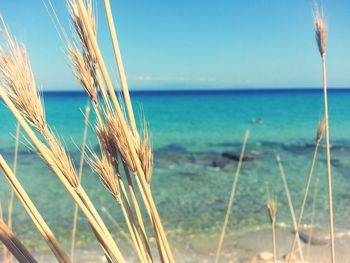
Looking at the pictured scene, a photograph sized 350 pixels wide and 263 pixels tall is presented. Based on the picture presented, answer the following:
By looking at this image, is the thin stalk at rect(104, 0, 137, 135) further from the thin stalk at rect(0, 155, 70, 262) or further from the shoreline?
the shoreline

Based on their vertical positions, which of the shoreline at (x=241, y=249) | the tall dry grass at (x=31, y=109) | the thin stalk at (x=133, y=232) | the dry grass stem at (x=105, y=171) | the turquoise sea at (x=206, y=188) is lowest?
the turquoise sea at (x=206, y=188)

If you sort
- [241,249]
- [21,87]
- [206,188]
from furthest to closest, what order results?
[206,188] → [241,249] → [21,87]

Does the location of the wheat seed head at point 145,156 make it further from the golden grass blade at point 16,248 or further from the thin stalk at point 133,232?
the golden grass blade at point 16,248

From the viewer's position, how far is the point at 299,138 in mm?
13938

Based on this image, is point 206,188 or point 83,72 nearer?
point 83,72

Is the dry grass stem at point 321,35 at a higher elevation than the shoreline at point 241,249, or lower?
higher

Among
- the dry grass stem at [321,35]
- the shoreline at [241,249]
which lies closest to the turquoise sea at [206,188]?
the shoreline at [241,249]

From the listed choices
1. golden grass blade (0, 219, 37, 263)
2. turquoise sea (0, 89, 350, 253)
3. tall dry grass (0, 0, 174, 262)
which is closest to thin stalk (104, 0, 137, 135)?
tall dry grass (0, 0, 174, 262)

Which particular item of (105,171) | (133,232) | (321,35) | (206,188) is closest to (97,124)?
(105,171)

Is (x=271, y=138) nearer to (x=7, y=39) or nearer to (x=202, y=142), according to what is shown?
(x=202, y=142)

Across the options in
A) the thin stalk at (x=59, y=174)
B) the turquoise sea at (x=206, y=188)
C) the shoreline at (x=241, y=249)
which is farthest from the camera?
the turquoise sea at (x=206, y=188)

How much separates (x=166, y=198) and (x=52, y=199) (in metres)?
1.90

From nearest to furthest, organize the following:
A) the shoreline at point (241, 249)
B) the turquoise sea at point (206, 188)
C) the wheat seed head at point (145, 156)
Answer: the wheat seed head at point (145, 156) → the shoreline at point (241, 249) → the turquoise sea at point (206, 188)

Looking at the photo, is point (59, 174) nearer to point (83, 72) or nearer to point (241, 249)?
point (83, 72)
